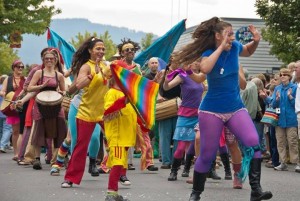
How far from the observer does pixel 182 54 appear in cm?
812

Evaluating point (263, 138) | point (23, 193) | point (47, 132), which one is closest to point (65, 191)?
point (23, 193)

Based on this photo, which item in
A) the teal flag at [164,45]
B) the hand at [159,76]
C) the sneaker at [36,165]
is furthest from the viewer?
the teal flag at [164,45]

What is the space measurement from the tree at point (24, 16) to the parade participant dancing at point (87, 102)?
1036 inches

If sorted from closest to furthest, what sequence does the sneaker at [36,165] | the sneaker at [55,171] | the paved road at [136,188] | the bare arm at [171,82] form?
the paved road at [136,188] → the bare arm at [171,82] → the sneaker at [55,171] → the sneaker at [36,165]

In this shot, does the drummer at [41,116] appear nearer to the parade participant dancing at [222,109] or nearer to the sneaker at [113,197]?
the sneaker at [113,197]

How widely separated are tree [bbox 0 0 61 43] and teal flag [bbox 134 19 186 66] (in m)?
19.9

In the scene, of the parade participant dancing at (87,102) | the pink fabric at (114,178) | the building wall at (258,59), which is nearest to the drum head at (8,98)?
the parade participant dancing at (87,102)

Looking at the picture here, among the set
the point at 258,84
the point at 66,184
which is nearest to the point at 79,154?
the point at 66,184

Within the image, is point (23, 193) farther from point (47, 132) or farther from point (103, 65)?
point (47, 132)

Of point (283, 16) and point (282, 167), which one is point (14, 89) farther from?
point (283, 16)

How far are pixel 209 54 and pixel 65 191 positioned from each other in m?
2.67

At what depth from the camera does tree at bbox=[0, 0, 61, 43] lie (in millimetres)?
36875

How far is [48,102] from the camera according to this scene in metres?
12.8

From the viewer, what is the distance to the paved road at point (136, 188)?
29.8 ft
